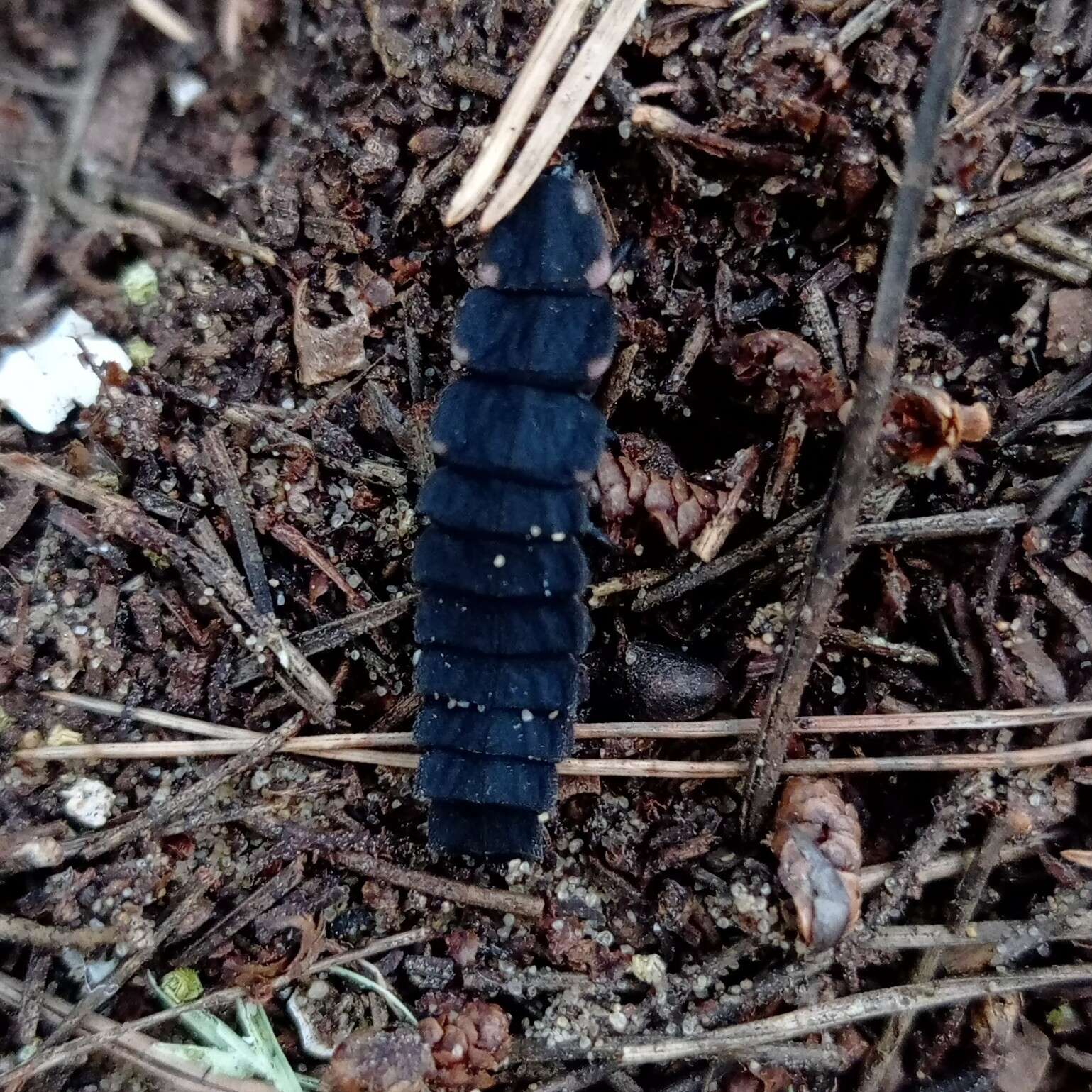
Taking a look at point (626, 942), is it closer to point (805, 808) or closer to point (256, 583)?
point (805, 808)

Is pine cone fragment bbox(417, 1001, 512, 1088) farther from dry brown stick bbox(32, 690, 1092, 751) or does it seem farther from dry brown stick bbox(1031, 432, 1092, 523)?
dry brown stick bbox(1031, 432, 1092, 523)

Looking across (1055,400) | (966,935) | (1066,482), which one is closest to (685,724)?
(966,935)

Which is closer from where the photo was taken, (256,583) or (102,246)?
(102,246)

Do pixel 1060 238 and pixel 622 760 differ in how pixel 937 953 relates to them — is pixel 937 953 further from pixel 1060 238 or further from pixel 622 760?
pixel 1060 238

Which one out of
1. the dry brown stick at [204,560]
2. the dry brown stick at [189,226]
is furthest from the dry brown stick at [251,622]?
the dry brown stick at [189,226]

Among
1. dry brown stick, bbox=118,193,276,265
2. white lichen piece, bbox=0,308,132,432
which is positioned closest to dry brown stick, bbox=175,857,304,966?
white lichen piece, bbox=0,308,132,432

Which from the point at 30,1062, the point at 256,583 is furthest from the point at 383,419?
the point at 30,1062

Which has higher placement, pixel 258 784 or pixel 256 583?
pixel 256 583

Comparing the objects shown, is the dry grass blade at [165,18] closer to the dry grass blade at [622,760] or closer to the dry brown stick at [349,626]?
the dry brown stick at [349,626]
